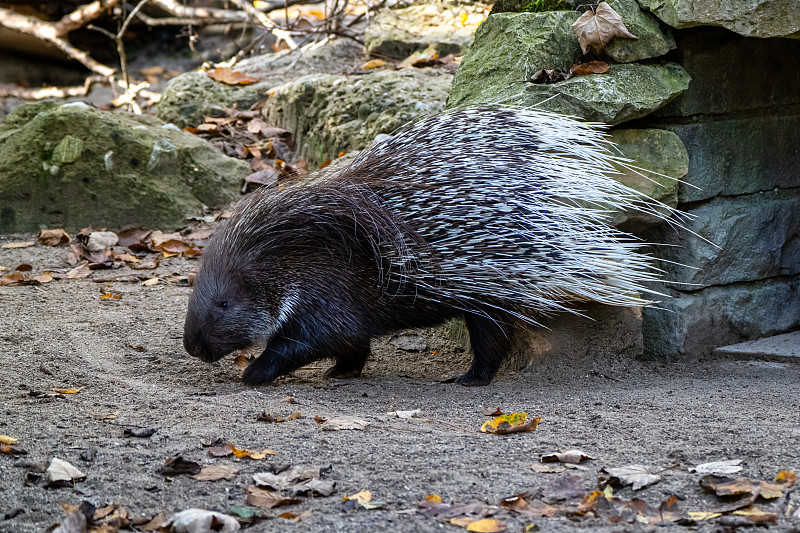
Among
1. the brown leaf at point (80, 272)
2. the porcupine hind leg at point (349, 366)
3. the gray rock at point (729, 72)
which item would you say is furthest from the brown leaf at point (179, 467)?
the brown leaf at point (80, 272)

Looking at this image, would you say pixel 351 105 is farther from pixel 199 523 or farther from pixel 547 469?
pixel 199 523

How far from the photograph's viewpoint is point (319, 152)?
19.7 ft

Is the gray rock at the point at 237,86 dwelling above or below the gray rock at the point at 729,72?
below

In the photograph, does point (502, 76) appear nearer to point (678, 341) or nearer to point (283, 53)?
point (678, 341)

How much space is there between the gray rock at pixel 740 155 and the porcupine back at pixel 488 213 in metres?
0.43

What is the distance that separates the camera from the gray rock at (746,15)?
123 inches

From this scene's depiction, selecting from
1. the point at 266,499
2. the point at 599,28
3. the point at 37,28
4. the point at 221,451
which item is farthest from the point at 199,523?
the point at 37,28

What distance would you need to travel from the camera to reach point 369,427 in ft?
8.75

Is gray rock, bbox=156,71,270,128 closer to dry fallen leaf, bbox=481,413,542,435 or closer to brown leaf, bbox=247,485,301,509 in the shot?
dry fallen leaf, bbox=481,413,542,435

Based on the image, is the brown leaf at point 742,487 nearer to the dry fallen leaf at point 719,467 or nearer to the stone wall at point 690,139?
the dry fallen leaf at point 719,467

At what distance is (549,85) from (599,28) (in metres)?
0.32

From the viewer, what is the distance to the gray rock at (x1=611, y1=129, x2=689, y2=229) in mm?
3562

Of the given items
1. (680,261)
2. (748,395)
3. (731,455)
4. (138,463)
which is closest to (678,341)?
(680,261)

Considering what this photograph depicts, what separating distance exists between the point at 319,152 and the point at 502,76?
2503 mm
